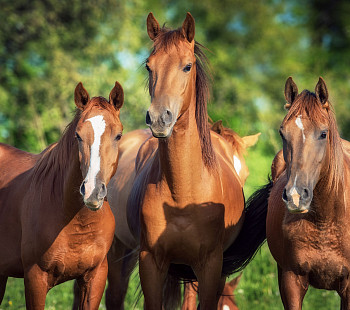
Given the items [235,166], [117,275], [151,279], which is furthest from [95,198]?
[235,166]

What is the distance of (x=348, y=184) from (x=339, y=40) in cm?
3190

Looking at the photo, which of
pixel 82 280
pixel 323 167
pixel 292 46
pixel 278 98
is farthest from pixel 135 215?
pixel 292 46

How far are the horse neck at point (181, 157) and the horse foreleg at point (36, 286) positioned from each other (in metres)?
1.11

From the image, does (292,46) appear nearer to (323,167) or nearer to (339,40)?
(339,40)

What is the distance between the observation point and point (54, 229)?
4.35 metres

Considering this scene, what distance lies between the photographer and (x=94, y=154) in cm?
397

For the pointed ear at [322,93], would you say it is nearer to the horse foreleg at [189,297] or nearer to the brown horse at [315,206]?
the brown horse at [315,206]

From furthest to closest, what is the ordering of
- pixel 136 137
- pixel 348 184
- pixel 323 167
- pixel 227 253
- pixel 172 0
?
pixel 172 0, pixel 136 137, pixel 227 253, pixel 348 184, pixel 323 167

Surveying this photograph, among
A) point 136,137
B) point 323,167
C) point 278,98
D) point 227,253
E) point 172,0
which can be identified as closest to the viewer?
point 323,167

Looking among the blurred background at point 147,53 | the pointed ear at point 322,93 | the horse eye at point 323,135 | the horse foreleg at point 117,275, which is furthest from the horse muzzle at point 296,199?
the horse foreleg at point 117,275

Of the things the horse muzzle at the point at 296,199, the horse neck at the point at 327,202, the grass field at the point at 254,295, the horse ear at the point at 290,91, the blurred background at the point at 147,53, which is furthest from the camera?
the blurred background at the point at 147,53

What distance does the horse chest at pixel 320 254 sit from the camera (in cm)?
414

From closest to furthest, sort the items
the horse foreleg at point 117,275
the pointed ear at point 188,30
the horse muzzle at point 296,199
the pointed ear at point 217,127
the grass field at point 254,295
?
the horse muzzle at point 296,199, the pointed ear at point 188,30, the horse foreleg at point 117,275, the pointed ear at point 217,127, the grass field at point 254,295

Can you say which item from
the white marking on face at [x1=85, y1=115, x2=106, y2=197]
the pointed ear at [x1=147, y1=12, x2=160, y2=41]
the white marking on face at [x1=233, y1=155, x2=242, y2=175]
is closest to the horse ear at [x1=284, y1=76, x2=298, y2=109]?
the pointed ear at [x1=147, y1=12, x2=160, y2=41]
